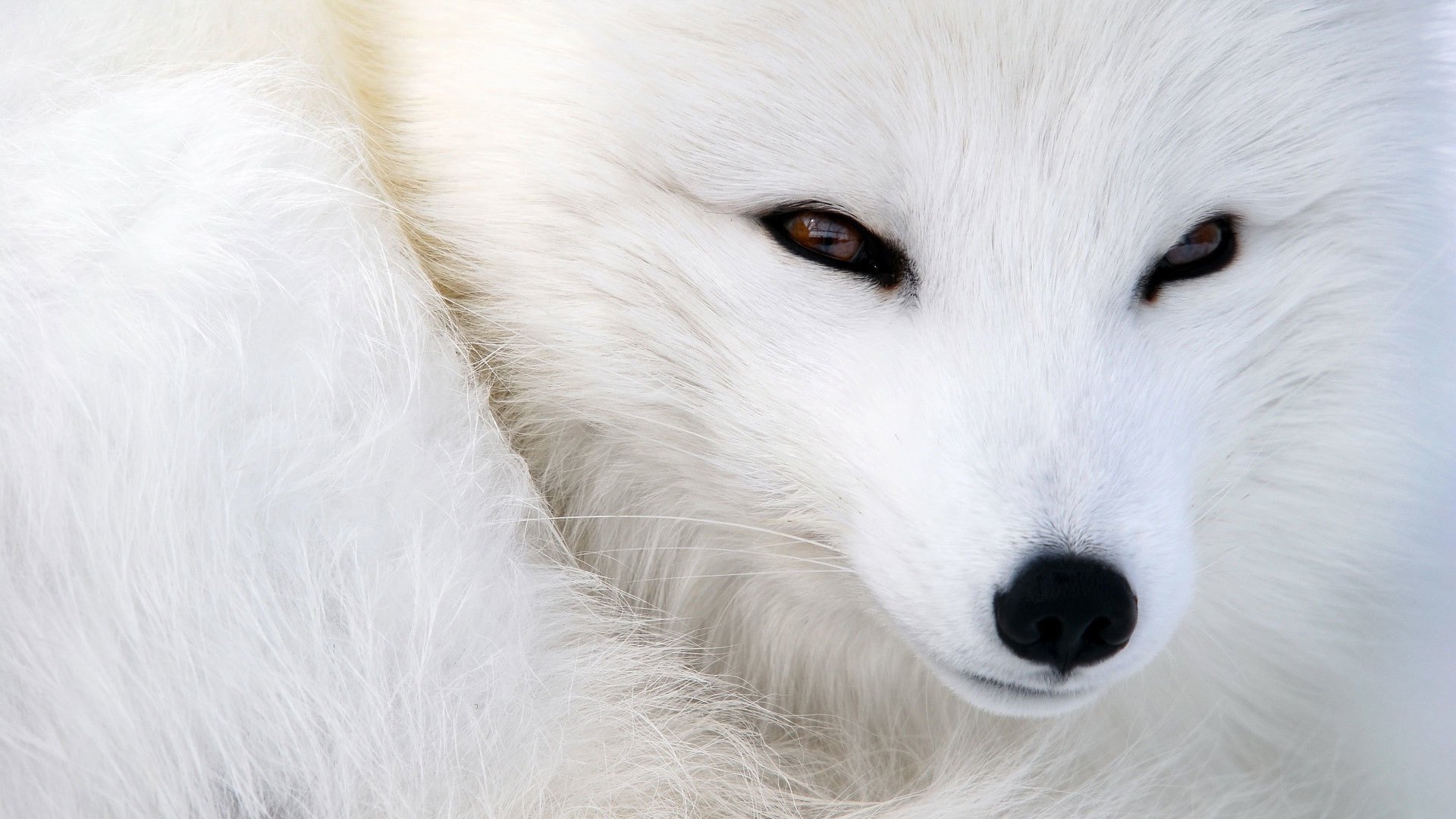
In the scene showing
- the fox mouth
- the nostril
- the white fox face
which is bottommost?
the fox mouth

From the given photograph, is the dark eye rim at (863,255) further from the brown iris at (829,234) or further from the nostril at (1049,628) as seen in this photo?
the nostril at (1049,628)

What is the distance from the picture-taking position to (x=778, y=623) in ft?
3.41

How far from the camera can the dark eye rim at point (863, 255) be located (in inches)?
34.6

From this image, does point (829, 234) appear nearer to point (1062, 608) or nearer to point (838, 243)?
point (838, 243)

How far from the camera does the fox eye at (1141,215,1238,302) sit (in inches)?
36.1

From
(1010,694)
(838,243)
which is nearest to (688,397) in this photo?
(838,243)

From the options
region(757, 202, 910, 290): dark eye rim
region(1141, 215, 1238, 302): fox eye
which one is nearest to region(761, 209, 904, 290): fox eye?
region(757, 202, 910, 290): dark eye rim

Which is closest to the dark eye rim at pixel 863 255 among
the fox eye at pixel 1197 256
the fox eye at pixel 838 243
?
the fox eye at pixel 838 243

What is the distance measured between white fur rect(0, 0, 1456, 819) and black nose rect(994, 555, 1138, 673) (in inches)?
0.6

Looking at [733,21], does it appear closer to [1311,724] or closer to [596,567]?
[596,567]

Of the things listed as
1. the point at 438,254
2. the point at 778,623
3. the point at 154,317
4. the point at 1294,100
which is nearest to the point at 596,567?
the point at 778,623

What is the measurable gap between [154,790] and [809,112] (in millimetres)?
562

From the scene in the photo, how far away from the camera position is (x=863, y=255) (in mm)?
883

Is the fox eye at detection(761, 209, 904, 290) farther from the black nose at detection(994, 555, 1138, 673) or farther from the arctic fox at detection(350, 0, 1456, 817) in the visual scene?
the black nose at detection(994, 555, 1138, 673)
